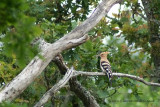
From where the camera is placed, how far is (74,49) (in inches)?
290

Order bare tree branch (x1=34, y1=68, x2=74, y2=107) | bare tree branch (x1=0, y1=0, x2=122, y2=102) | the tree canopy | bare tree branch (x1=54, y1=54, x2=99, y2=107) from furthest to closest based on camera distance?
1. bare tree branch (x1=54, y1=54, x2=99, y2=107)
2. bare tree branch (x1=34, y1=68, x2=74, y2=107)
3. bare tree branch (x1=0, y1=0, x2=122, y2=102)
4. the tree canopy

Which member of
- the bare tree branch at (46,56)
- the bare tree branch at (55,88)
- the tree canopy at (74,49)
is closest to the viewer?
the tree canopy at (74,49)

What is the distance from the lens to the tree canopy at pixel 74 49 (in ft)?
10.3

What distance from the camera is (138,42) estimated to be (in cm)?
1097

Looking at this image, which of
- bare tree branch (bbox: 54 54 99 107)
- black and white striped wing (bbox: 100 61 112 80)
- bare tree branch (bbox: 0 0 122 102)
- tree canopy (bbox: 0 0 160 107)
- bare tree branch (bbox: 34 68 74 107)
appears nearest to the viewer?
tree canopy (bbox: 0 0 160 107)

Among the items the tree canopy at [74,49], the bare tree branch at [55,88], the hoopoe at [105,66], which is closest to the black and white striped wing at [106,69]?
the hoopoe at [105,66]

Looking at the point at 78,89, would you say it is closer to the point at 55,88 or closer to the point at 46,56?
the point at 55,88

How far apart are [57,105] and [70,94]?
0.67 m

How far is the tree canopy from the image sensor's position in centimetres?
313

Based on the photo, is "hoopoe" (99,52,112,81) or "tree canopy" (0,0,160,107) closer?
"tree canopy" (0,0,160,107)

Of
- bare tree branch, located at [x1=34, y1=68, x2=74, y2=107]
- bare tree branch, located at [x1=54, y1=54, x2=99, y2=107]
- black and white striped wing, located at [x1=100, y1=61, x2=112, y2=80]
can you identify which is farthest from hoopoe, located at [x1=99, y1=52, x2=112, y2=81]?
bare tree branch, located at [x1=34, y1=68, x2=74, y2=107]

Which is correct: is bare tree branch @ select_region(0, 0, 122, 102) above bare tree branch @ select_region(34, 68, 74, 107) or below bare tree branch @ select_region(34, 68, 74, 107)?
above

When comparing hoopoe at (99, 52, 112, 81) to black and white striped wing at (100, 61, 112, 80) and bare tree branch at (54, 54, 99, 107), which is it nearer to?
black and white striped wing at (100, 61, 112, 80)

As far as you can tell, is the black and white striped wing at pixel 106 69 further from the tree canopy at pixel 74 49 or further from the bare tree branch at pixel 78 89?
the bare tree branch at pixel 78 89
